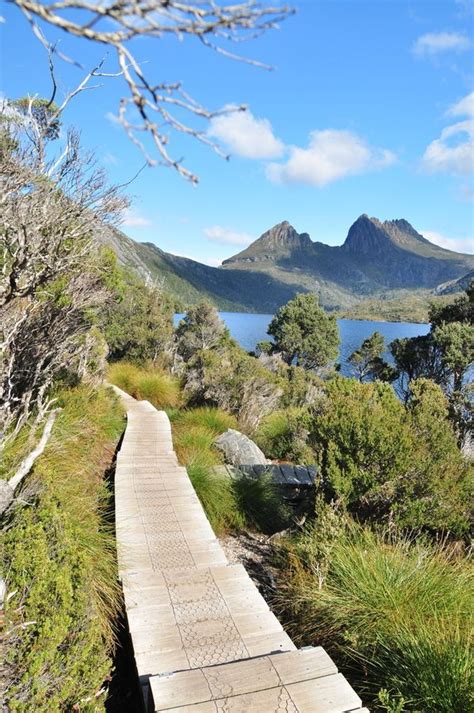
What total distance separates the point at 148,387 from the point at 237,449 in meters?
5.87

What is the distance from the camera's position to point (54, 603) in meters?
2.47

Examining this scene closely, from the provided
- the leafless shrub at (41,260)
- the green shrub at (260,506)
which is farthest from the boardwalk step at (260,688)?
the green shrub at (260,506)

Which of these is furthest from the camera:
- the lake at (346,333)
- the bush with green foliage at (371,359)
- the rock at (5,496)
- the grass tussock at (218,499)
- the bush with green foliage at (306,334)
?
the lake at (346,333)

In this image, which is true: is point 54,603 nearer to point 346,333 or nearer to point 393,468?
point 393,468

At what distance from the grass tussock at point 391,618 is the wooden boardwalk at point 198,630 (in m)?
0.48

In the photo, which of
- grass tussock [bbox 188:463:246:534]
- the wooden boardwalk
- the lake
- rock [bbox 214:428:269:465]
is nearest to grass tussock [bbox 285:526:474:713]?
the wooden boardwalk

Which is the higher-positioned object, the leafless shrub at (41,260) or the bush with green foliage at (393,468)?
the leafless shrub at (41,260)

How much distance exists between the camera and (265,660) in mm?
Result: 2758

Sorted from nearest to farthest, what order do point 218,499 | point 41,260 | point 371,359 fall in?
point 41,260, point 218,499, point 371,359

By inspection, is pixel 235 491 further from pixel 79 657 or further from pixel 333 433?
pixel 79 657

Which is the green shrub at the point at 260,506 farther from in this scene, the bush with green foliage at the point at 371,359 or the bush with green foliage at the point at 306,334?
the bush with green foliage at the point at 306,334

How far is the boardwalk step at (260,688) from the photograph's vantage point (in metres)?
2.41

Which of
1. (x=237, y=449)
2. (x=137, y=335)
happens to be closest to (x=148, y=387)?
(x=137, y=335)

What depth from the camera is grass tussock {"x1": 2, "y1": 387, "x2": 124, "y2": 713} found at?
2.11m
